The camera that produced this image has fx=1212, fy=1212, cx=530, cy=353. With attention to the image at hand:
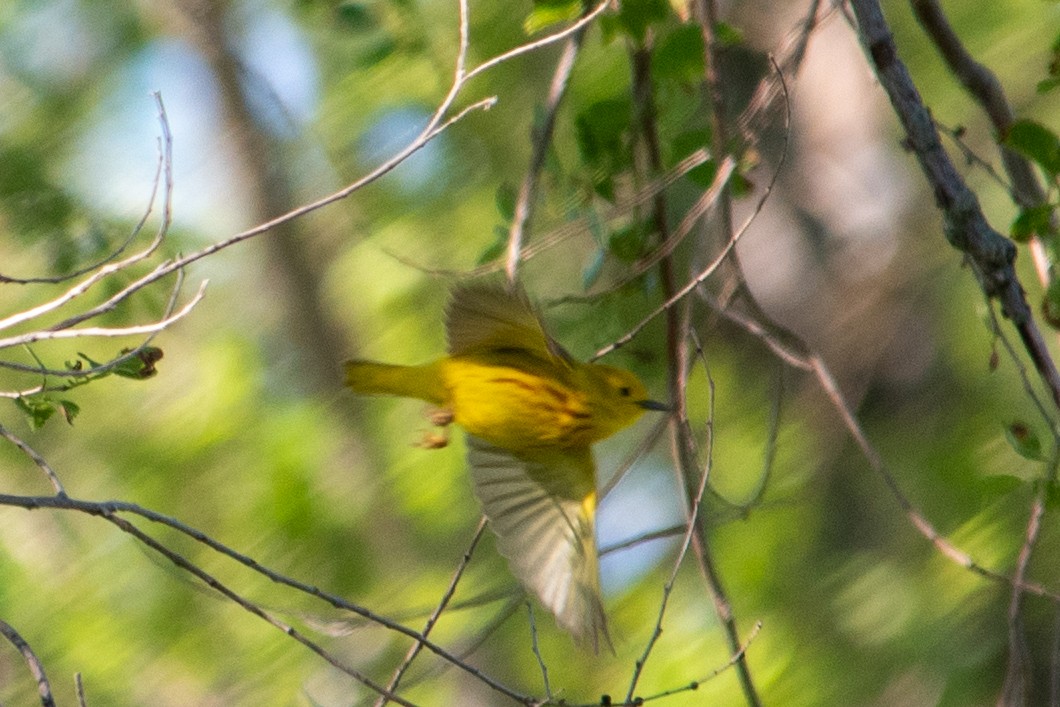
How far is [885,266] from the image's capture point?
4855 mm

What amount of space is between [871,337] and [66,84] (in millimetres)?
3556

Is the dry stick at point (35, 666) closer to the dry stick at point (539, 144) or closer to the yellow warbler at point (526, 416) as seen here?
the dry stick at point (539, 144)

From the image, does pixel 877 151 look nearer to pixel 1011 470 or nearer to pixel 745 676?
pixel 1011 470

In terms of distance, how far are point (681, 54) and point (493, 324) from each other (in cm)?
87

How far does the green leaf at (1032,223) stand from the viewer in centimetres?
241

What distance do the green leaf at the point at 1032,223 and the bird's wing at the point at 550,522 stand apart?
131 centimetres

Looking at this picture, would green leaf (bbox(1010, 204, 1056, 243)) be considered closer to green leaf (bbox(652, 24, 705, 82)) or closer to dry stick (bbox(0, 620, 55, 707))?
green leaf (bbox(652, 24, 705, 82))

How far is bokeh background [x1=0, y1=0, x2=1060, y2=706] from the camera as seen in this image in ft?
15.7

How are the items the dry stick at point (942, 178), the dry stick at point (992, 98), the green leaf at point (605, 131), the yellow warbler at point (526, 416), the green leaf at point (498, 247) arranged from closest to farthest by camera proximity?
the dry stick at point (942, 178) < the dry stick at point (992, 98) < the green leaf at point (605, 131) < the green leaf at point (498, 247) < the yellow warbler at point (526, 416)

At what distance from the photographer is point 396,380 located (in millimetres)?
3307

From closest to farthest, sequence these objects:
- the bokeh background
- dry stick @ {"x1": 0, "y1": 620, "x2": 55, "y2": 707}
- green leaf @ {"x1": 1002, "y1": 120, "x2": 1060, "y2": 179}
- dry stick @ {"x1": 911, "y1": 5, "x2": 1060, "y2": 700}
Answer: dry stick @ {"x1": 0, "y1": 620, "x2": 55, "y2": 707} → green leaf @ {"x1": 1002, "y1": 120, "x2": 1060, "y2": 179} → dry stick @ {"x1": 911, "y1": 5, "x2": 1060, "y2": 700} → the bokeh background

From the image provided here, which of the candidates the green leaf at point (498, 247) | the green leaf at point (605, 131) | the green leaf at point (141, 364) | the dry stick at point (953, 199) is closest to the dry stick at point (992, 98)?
the dry stick at point (953, 199)

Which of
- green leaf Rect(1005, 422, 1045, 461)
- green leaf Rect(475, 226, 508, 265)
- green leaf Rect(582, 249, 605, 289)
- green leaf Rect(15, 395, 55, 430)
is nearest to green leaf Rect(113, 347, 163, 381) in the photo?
green leaf Rect(15, 395, 55, 430)

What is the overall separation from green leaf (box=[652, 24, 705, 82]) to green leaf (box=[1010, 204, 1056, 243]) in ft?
2.53
